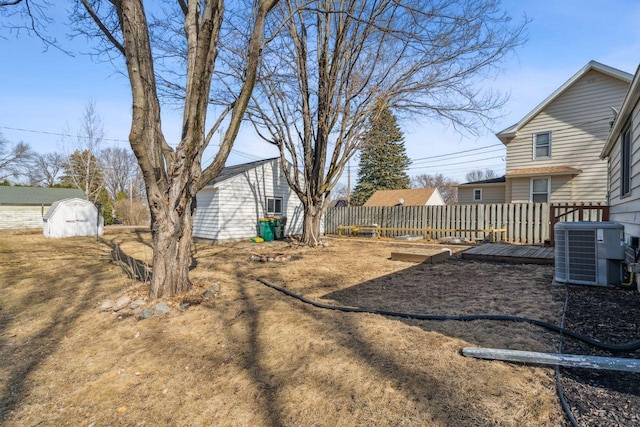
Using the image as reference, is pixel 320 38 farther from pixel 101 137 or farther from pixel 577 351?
pixel 101 137

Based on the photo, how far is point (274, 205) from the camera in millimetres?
14977

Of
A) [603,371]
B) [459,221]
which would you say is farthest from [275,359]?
[459,221]

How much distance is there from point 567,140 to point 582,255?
38.8 ft

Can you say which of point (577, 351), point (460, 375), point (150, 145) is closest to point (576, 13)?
point (577, 351)

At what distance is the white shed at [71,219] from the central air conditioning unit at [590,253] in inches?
676

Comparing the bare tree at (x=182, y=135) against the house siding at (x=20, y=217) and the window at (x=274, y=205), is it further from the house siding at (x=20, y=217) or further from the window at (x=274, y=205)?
the house siding at (x=20, y=217)

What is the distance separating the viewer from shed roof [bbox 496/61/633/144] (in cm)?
1177

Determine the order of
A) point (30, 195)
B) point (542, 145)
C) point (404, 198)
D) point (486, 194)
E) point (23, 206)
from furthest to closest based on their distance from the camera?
point (404, 198) < point (30, 195) < point (23, 206) < point (486, 194) < point (542, 145)

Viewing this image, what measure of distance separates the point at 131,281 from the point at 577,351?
20.6ft

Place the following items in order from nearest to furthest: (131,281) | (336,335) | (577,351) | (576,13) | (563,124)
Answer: (577,351), (336,335), (131,281), (576,13), (563,124)

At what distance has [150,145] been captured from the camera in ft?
14.0

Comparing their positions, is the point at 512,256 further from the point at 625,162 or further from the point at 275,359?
the point at 275,359

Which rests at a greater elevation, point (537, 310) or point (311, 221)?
point (311, 221)

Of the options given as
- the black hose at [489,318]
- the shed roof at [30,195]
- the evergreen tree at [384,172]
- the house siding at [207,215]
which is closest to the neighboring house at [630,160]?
the black hose at [489,318]
